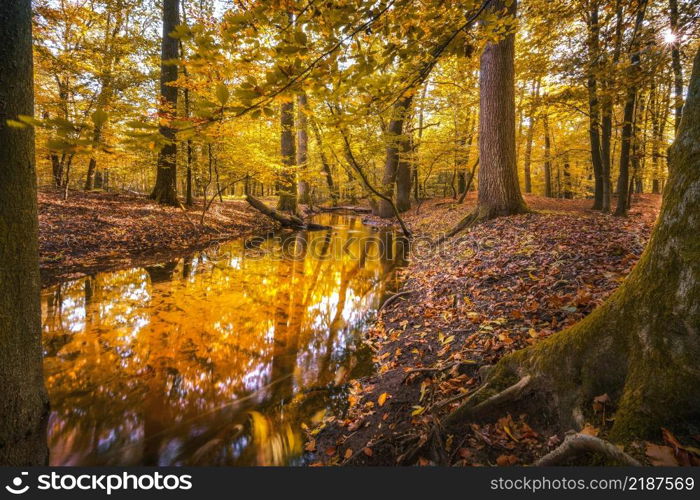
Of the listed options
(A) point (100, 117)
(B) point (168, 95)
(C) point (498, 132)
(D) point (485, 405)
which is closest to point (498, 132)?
(C) point (498, 132)

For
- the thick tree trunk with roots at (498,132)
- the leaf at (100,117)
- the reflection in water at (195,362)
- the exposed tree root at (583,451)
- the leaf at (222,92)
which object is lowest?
the reflection in water at (195,362)

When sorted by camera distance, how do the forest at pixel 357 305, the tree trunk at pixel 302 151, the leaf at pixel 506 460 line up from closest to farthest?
the forest at pixel 357 305 < the leaf at pixel 506 460 < the tree trunk at pixel 302 151

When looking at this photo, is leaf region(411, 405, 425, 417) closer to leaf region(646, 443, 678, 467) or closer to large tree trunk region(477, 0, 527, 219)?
leaf region(646, 443, 678, 467)

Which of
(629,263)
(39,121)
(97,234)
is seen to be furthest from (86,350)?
(629,263)

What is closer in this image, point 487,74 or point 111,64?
point 487,74

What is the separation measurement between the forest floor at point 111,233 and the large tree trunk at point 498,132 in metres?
9.49

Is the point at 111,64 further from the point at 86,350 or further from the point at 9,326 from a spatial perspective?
the point at 9,326

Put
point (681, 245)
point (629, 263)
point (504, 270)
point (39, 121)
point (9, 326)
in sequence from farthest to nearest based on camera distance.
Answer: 1. point (504, 270)
2. point (629, 263)
3. point (9, 326)
4. point (681, 245)
5. point (39, 121)

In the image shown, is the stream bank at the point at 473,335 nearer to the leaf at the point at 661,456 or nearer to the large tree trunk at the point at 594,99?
the leaf at the point at 661,456

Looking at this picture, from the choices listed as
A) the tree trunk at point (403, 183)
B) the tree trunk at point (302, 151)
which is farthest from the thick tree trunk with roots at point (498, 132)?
the tree trunk at point (403, 183)

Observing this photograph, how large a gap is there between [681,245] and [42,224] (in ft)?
39.6

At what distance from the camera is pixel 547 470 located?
178cm

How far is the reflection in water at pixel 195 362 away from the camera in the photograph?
3.01 m

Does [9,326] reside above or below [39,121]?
below
